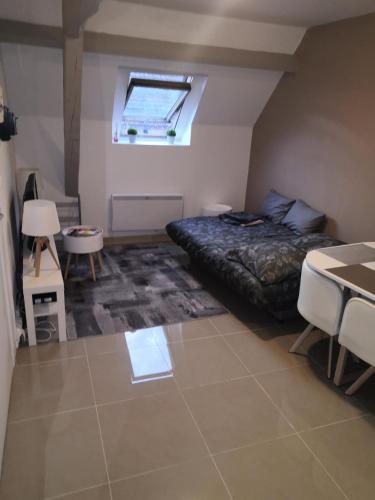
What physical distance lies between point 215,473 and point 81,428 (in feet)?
2.41

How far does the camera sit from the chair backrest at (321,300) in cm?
224

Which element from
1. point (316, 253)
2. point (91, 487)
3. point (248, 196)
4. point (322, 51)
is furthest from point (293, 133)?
point (91, 487)

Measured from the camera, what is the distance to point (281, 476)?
1.77m

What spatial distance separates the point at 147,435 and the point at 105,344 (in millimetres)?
881

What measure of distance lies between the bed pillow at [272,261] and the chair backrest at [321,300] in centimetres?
38

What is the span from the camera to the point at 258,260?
2.94 meters

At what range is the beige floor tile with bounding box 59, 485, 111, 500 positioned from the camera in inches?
64.5

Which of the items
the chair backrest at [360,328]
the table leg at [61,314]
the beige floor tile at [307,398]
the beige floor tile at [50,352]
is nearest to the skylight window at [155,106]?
the table leg at [61,314]

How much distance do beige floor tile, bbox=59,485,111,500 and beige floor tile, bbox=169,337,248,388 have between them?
0.77 m

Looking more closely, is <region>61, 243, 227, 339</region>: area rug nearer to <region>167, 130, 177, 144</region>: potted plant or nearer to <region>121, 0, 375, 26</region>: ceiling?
<region>167, 130, 177, 144</region>: potted plant

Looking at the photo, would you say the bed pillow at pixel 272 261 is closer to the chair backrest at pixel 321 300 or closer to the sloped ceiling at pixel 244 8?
the chair backrest at pixel 321 300

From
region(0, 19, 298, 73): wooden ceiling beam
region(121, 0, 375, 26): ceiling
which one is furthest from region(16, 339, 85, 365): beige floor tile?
region(121, 0, 375, 26): ceiling

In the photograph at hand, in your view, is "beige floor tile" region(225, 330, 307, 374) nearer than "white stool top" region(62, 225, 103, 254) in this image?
Yes

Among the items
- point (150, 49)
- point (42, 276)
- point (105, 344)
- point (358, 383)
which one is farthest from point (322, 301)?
point (150, 49)
